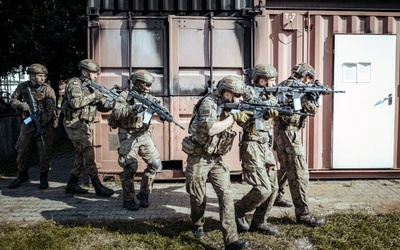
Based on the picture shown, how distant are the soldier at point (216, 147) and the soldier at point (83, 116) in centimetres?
244

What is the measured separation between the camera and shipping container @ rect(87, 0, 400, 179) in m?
7.02

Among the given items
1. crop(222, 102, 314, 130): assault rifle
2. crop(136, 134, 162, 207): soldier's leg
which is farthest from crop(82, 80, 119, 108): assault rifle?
crop(222, 102, 314, 130): assault rifle

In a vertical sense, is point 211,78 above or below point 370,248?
above

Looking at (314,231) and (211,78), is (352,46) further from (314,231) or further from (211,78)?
(314,231)

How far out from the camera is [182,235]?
480cm

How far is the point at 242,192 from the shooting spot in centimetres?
672

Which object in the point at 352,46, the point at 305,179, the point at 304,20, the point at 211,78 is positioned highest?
the point at 304,20

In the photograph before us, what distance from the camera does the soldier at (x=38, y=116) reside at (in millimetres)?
7000

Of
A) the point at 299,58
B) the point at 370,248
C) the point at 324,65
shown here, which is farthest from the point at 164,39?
the point at 370,248

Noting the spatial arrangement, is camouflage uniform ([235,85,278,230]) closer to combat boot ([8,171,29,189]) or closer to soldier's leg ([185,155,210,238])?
soldier's leg ([185,155,210,238])

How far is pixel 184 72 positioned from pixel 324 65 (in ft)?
8.27

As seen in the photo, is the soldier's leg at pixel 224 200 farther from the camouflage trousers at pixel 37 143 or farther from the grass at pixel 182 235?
the camouflage trousers at pixel 37 143

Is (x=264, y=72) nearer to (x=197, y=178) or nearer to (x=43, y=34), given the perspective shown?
(x=197, y=178)

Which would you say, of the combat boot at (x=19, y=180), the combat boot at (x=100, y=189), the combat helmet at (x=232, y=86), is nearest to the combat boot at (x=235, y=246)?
the combat helmet at (x=232, y=86)
